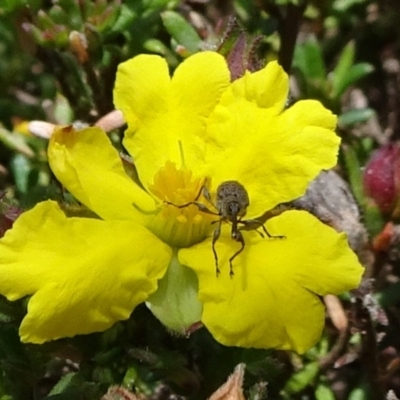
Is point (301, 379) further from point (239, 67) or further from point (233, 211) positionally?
point (239, 67)

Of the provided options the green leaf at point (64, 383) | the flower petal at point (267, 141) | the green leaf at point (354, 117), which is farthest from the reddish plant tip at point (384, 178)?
the green leaf at point (64, 383)

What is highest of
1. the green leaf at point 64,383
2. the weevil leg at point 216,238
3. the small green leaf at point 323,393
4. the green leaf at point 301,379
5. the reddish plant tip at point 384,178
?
the weevil leg at point 216,238

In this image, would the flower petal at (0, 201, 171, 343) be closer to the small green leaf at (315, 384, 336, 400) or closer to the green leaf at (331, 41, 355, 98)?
the small green leaf at (315, 384, 336, 400)

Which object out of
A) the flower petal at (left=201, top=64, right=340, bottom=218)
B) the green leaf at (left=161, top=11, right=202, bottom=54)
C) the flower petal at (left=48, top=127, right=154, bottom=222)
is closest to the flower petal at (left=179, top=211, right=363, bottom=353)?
the flower petal at (left=201, top=64, right=340, bottom=218)

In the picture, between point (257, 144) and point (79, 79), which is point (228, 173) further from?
point (79, 79)

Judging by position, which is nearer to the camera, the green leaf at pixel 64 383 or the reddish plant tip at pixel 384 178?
the green leaf at pixel 64 383

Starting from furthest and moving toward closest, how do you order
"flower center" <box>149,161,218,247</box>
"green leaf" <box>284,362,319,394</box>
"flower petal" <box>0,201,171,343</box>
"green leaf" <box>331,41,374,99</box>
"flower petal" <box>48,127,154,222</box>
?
"green leaf" <box>331,41,374,99</box>
"green leaf" <box>284,362,319,394</box>
"flower center" <box>149,161,218,247</box>
"flower petal" <box>48,127,154,222</box>
"flower petal" <box>0,201,171,343</box>

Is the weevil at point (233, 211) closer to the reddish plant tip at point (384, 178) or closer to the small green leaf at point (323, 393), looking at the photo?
the reddish plant tip at point (384, 178)

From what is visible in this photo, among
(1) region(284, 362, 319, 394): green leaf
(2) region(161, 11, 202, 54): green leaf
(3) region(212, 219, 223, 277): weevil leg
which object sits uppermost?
(2) region(161, 11, 202, 54): green leaf
